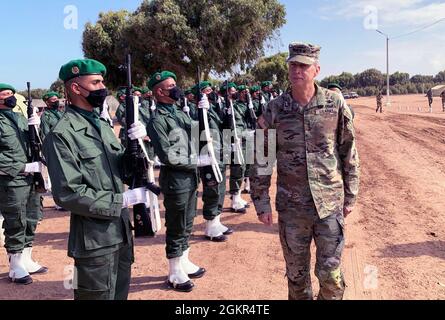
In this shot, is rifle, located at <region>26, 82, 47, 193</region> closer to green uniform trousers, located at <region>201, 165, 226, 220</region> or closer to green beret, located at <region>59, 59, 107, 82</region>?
green uniform trousers, located at <region>201, 165, 226, 220</region>

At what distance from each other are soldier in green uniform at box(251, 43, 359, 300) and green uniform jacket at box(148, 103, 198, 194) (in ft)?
4.25

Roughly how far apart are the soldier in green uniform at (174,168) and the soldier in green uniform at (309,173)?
4.31ft

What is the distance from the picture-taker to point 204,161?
16.1 feet

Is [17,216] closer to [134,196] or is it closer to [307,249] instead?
[134,196]

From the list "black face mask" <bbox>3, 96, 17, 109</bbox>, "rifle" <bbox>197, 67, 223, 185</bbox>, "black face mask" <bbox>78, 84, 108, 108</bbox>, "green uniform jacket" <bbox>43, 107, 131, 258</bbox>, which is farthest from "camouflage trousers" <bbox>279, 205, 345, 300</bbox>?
"black face mask" <bbox>3, 96, 17, 109</bbox>

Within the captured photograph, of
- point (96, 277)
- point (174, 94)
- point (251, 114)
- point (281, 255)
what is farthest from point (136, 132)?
point (251, 114)

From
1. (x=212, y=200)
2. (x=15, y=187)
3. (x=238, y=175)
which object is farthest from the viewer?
(x=238, y=175)

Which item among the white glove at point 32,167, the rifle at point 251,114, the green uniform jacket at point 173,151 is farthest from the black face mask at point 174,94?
the rifle at point 251,114

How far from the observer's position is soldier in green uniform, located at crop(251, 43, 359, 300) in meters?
2.96

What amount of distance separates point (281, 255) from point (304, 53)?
2.97 meters

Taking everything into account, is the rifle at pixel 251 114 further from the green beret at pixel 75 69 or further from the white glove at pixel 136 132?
the green beret at pixel 75 69

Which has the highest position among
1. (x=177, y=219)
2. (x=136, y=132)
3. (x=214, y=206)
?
(x=136, y=132)

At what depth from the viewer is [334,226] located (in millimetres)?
2965
